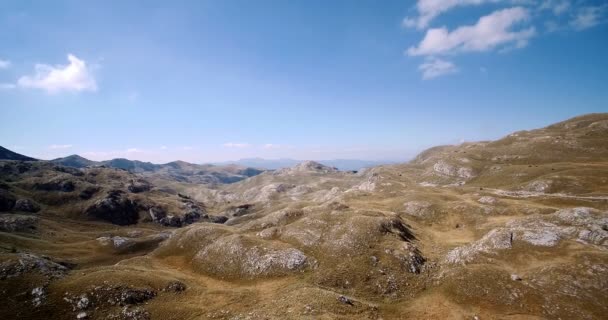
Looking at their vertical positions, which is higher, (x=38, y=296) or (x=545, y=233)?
(x=38, y=296)

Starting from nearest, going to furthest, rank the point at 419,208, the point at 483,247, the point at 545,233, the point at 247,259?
the point at 545,233 → the point at 483,247 → the point at 247,259 → the point at 419,208

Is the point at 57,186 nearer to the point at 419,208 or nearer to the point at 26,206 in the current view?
the point at 26,206

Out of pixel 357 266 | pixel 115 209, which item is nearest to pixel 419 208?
pixel 357 266

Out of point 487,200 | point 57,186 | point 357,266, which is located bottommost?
point 357,266

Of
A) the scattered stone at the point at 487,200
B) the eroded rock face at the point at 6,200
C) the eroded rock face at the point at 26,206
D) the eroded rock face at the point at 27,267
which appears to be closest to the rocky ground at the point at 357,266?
the eroded rock face at the point at 27,267

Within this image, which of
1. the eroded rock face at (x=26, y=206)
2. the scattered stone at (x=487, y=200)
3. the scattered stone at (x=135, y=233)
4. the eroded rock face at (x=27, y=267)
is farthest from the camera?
the eroded rock face at (x=26, y=206)

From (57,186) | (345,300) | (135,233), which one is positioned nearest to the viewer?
(345,300)

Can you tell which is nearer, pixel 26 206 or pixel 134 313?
pixel 134 313

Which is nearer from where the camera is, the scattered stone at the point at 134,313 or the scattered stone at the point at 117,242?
the scattered stone at the point at 134,313

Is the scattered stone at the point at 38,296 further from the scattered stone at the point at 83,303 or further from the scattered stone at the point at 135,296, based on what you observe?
the scattered stone at the point at 135,296
